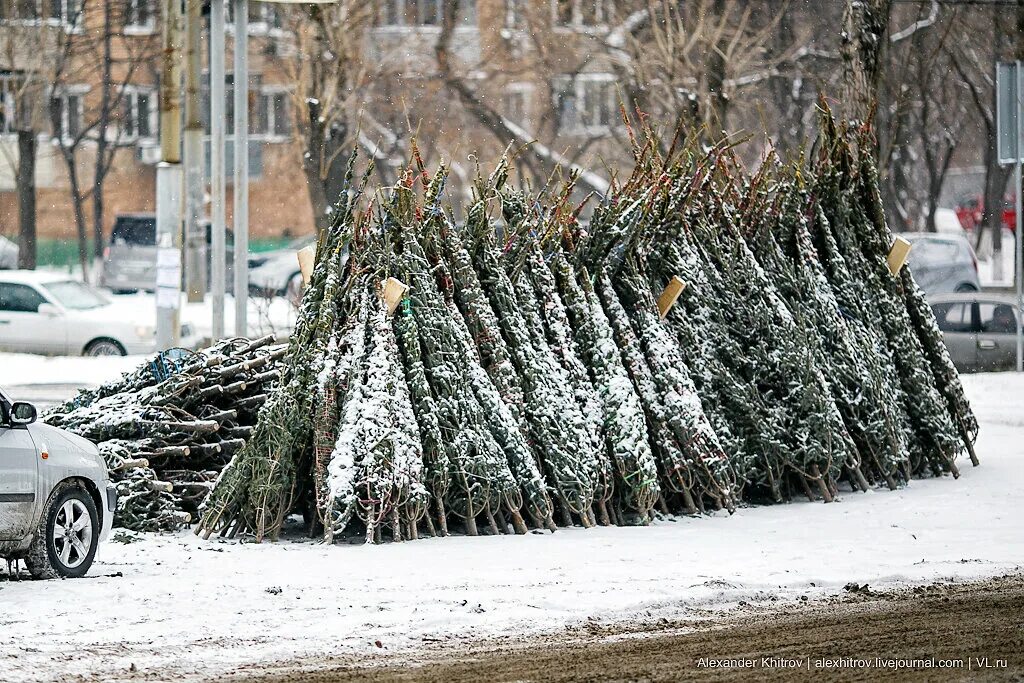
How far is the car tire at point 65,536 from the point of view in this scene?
8305mm

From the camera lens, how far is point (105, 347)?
2573 centimetres

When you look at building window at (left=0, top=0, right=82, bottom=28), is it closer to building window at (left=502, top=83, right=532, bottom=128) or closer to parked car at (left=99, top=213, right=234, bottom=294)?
parked car at (left=99, top=213, right=234, bottom=294)

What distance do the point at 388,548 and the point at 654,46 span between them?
25.5 meters

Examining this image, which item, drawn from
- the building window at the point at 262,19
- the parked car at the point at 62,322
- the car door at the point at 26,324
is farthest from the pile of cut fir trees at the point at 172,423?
the building window at the point at 262,19

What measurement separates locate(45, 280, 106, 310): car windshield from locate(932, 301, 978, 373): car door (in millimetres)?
14093

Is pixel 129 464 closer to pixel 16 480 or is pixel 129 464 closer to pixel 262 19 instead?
pixel 16 480

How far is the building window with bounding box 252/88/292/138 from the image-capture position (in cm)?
5050

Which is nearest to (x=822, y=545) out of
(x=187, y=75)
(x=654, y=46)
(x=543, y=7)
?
(x=187, y=75)

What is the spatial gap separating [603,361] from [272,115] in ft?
140

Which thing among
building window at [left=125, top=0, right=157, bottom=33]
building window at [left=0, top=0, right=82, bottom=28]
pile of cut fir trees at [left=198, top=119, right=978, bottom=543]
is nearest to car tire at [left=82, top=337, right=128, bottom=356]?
building window at [left=0, top=0, right=82, bottom=28]

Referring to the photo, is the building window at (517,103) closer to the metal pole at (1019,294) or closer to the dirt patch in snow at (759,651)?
the metal pole at (1019,294)

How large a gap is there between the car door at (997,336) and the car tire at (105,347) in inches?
533

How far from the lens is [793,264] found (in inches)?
473

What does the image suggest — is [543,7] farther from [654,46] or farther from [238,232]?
[238,232]
